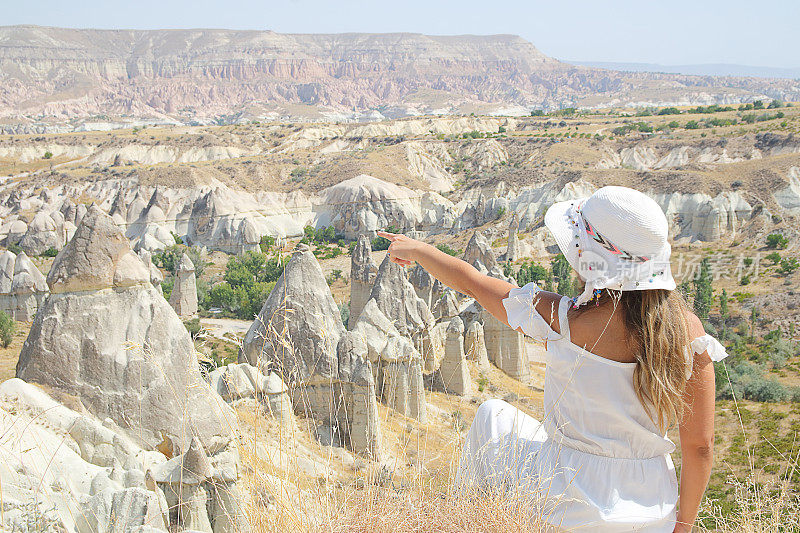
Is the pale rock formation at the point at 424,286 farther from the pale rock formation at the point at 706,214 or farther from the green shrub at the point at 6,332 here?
the pale rock formation at the point at 706,214

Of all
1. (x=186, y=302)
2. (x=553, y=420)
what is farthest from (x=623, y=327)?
(x=186, y=302)

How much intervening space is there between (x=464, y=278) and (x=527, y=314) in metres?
0.33

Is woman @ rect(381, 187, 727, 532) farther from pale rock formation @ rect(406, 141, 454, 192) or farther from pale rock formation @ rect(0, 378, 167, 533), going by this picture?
pale rock formation @ rect(406, 141, 454, 192)

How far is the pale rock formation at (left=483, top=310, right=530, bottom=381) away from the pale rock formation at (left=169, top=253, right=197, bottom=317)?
1469 cm

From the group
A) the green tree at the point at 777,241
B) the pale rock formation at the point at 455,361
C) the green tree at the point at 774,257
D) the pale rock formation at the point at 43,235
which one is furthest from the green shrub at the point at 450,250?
the pale rock formation at the point at 43,235

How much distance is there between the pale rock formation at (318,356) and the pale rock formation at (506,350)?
24.7 ft

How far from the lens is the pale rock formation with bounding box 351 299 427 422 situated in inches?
418

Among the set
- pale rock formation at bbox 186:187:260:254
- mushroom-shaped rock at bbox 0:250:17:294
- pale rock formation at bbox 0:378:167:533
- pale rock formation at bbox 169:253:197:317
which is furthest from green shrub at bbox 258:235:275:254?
pale rock formation at bbox 0:378:167:533

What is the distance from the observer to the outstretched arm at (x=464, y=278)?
252cm

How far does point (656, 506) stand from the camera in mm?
2283

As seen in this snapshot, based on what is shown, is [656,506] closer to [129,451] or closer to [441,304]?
[129,451]

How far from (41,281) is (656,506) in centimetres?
2288

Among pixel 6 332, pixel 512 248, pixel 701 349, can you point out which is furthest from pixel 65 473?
pixel 512 248

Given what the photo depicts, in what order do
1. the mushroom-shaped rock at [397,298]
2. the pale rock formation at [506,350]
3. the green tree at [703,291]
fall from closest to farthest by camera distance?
the mushroom-shaped rock at [397,298] < the pale rock formation at [506,350] < the green tree at [703,291]
